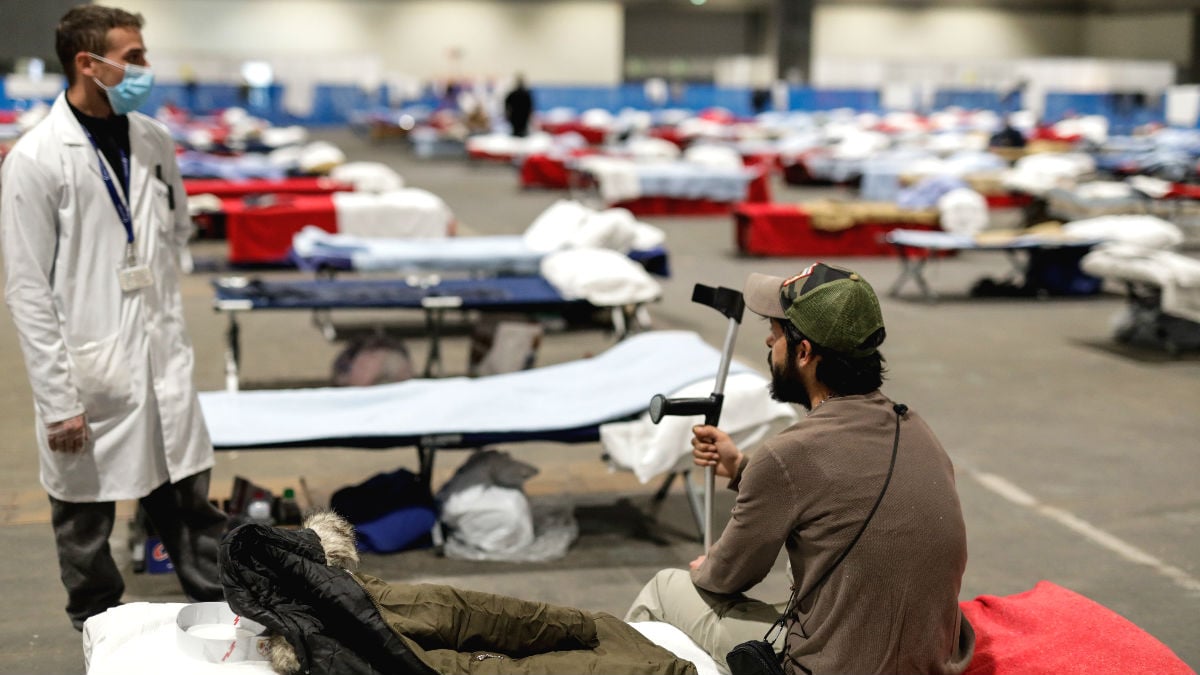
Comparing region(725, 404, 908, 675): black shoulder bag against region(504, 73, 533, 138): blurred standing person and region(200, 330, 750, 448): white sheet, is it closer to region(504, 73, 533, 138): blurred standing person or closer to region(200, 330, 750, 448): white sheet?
region(200, 330, 750, 448): white sheet

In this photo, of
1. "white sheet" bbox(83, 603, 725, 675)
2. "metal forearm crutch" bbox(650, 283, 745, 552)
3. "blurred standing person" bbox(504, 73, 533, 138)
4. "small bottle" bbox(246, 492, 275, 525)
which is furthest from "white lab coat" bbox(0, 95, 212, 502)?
"blurred standing person" bbox(504, 73, 533, 138)

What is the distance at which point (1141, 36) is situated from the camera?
4269 centimetres

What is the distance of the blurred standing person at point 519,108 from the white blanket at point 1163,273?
16.6m

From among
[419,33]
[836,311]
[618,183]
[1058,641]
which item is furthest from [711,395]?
[419,33]

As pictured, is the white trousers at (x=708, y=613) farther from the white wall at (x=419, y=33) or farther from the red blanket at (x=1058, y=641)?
the white wall at (x=419, y=33)

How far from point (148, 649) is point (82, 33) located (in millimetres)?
1809

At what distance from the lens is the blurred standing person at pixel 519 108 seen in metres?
24.5

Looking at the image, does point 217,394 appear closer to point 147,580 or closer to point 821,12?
point 147,580

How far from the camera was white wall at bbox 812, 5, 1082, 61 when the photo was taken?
4278 centimetres

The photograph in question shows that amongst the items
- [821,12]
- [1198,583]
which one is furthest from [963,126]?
[1198,583]

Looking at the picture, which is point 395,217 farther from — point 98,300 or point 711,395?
point 711,395

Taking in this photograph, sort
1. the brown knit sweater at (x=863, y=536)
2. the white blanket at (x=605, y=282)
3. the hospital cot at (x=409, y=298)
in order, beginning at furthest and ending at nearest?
the white blanket at (x=605, y=282) → the hospital cot at (x=409, y=298) → the brown knit sweater at (x=863, y=536)

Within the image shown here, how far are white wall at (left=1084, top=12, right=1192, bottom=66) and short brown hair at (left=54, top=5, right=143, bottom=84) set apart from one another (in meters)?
42.2

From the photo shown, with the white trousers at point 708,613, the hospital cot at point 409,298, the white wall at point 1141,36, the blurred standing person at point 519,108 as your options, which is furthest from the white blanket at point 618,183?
the white wall at point 1141,36
